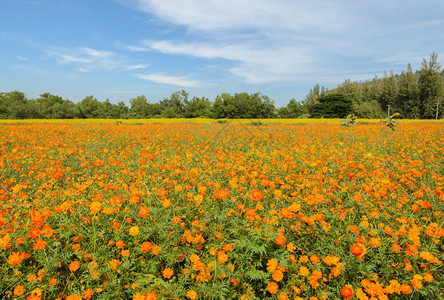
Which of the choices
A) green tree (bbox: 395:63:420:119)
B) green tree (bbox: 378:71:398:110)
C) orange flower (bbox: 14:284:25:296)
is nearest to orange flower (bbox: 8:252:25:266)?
orange flower (bbox: 14:284:25:296)

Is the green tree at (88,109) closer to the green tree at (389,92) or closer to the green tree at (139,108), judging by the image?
the green tree at (139,108)

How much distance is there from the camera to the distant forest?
1853 inches

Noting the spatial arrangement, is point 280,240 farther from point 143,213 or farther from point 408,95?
point 408,95

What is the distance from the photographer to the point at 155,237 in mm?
2348

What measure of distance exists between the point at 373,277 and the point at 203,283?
1382 millimetres

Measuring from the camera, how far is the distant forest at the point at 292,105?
154 ft

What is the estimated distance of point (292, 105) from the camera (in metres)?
72.6

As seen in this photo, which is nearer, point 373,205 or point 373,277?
point 373,277

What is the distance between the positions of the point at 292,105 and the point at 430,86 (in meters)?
32.1

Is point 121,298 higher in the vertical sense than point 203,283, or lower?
lower

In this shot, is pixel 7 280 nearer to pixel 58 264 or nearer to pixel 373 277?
pixel 58 264

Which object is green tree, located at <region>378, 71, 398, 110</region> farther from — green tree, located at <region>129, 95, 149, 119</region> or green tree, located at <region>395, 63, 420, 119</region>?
green tree, located at <region>129, 95, 149, 119</region>

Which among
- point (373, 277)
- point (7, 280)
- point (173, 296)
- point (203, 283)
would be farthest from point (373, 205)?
point (7, 280)

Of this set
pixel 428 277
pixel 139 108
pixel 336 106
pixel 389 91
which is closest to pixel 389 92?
pixel 389 91
